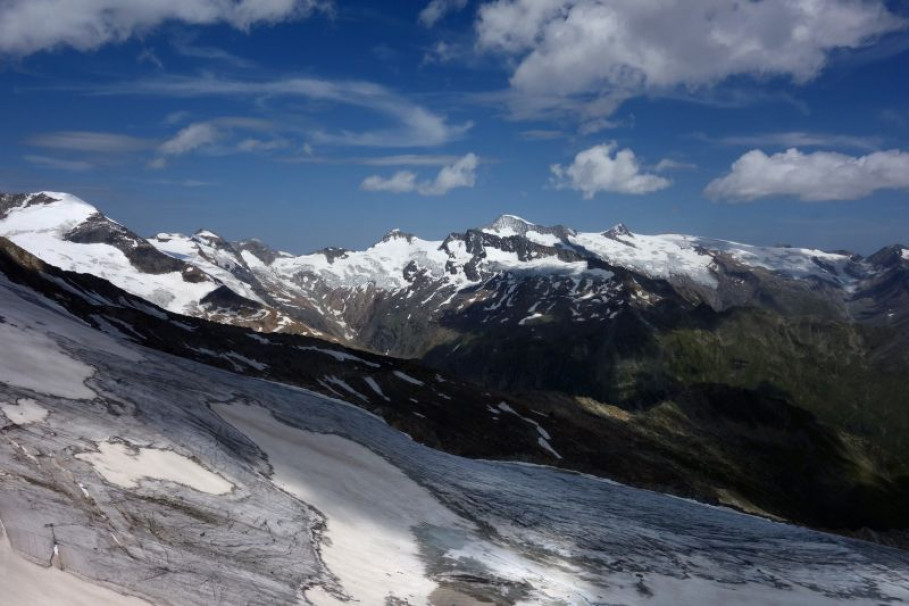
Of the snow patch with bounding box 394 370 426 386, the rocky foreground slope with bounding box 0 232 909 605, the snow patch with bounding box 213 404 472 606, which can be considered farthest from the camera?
the snow patch with bounding box 394 370 426 386

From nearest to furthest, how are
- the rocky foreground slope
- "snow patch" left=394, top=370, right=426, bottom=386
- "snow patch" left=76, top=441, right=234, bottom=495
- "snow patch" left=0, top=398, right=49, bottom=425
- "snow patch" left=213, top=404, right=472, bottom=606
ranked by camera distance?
the rocky foreground slope < "snow patch" left=76, top=441, right=234, bottom=495 < "snow patch" left=0, top=398, right=49, bottom=425 < "snow patch" left=213, top=404, right=472, bottom=606 < "snow patch" left=394, top=370, right=426, bottom=386

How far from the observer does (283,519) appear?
22609 mm

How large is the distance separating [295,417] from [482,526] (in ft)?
42.1

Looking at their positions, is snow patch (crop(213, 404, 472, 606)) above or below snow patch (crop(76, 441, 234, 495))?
below

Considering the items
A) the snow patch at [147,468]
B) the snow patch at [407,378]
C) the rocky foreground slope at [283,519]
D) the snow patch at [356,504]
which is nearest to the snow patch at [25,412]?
the rocky foreground slope at [283,519]

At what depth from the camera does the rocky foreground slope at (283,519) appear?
637 inches

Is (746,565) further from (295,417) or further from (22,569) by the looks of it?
(22,569)

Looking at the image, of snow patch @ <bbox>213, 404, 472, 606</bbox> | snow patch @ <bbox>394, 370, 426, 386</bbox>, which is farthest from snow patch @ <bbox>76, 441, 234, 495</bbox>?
snow patch @ <bbox>394, 370, 426, 386</bbox>

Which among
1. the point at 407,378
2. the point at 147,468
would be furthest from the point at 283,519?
the point at 407,378

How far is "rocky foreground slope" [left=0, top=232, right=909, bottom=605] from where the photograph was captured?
53.1 feet

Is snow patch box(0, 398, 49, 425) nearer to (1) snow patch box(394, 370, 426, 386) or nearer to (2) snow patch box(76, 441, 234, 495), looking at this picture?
(2) snow patch box(76, 441, 234, 495)

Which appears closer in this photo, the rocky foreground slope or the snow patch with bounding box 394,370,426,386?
the rocky foreground slope

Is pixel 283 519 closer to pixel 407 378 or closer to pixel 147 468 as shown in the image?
pixel 147 468

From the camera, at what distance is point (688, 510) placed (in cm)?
5009
